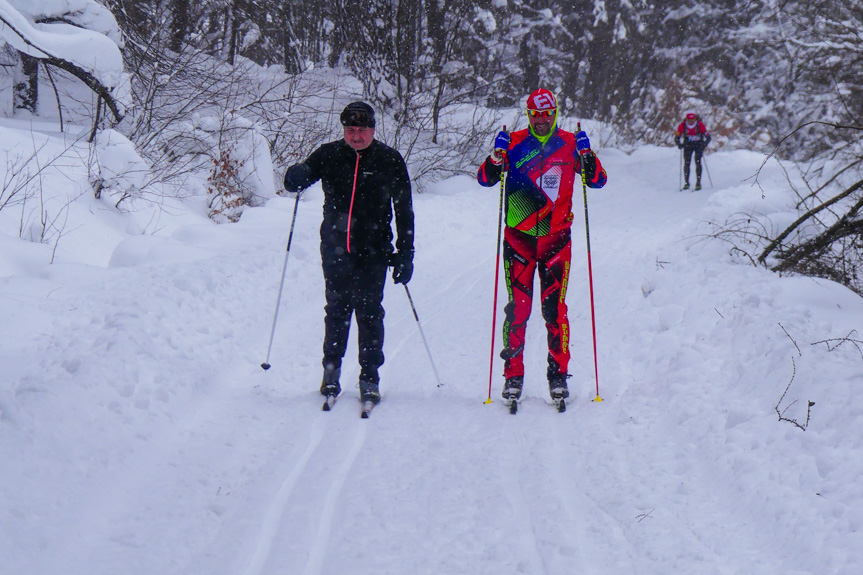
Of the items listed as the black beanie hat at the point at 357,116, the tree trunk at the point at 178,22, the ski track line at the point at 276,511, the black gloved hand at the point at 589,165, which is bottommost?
the ski track line at the point at 276,511

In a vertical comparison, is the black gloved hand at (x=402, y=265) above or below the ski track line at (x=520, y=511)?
above

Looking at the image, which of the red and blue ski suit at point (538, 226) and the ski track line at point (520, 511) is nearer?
the ski track line at point (520, 511)

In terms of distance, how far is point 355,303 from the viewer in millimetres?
4582

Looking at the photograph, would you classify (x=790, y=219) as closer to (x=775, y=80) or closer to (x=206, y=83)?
(x=206, y=83)

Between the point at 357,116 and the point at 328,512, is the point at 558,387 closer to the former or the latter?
the point at 328,512

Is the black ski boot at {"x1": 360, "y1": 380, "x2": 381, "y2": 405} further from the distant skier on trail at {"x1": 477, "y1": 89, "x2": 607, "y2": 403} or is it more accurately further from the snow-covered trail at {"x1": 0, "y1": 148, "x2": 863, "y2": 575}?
the distant skier on trail at {"x1": 477, "y1": 89, "x2": 607, "y2": 403}

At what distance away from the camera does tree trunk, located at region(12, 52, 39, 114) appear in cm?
1255

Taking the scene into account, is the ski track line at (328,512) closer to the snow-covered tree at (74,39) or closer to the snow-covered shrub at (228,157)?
the snow-covered tree at (74,39)

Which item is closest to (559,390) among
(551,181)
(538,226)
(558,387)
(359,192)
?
(558,387)

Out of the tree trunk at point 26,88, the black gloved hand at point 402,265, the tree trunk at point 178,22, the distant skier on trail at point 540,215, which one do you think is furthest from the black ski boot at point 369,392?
the tree trunk at point 26,88

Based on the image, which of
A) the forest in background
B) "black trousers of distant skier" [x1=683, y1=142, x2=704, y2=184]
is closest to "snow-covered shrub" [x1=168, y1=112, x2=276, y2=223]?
the forest in background

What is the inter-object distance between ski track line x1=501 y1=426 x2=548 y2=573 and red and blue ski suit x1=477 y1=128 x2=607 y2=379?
2.77ft

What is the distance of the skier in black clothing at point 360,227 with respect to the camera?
173 inches

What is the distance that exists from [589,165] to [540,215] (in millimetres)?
477
